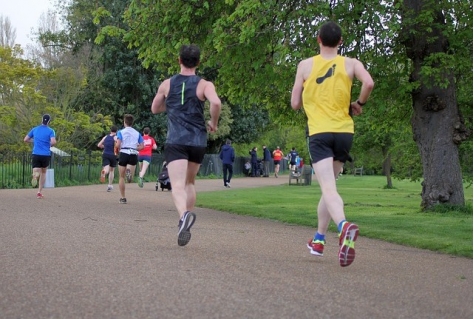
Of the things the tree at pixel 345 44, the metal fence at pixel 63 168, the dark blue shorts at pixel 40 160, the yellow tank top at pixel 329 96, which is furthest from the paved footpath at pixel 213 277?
the metal fence at pixel 63 168

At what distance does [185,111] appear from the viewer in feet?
27.7

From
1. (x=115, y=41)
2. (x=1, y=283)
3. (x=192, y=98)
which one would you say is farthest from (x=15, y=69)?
(x=1, y=283)

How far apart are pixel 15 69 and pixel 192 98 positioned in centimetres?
2677

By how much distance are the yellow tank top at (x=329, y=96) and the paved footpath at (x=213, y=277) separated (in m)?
1.22

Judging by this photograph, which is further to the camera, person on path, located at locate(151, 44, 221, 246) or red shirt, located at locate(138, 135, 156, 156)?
red shirt, located at locate(138, 135, 156, 156)

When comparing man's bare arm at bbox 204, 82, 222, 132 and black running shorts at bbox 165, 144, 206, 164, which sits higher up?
man's bare arm at bbox 204, 82, 222, 132

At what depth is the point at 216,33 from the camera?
13.9 m

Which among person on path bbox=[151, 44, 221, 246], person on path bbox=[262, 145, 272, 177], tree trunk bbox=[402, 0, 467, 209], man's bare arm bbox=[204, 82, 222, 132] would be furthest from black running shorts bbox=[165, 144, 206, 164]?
person on path bbox=[262, 145, 272, 177]

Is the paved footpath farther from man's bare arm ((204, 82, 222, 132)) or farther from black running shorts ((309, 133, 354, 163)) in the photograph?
man's bare arm ((204, 82, 222, 132))

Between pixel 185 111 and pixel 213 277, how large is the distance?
8.60 ft

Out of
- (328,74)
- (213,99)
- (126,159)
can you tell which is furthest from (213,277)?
(126,159)

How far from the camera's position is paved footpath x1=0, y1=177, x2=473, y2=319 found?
16.6 ft

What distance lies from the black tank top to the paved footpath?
1108 millimetres

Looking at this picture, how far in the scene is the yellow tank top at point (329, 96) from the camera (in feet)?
23.1
